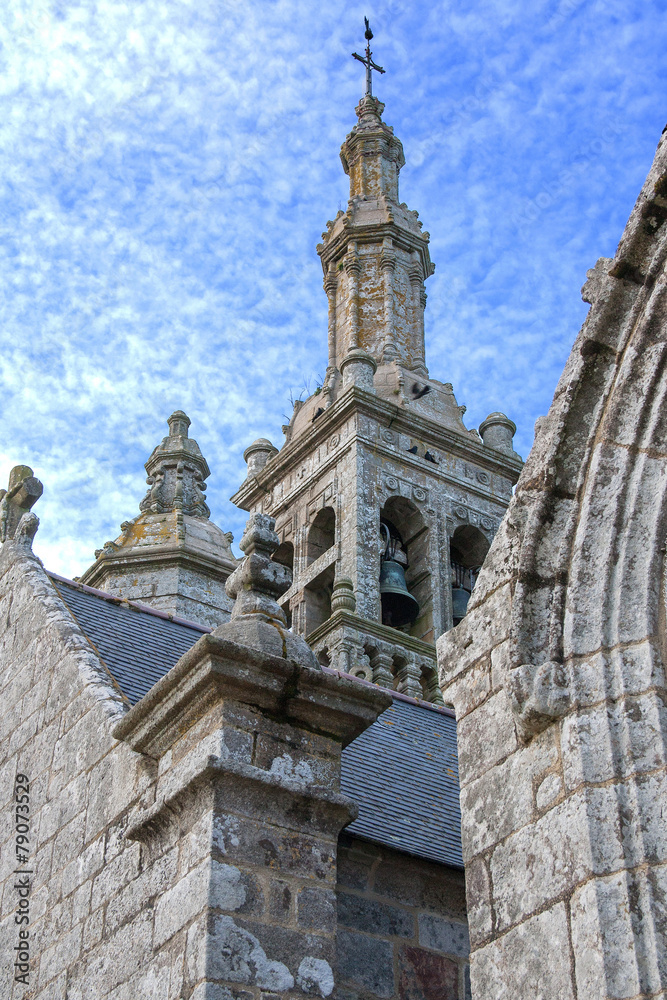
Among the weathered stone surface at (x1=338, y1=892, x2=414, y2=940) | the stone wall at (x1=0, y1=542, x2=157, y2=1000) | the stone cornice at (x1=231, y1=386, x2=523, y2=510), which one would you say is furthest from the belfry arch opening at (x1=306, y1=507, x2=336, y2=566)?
the weathered stone surface at (x1=338, y1=892, x2=414, y2=940)

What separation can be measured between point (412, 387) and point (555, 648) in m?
19.5

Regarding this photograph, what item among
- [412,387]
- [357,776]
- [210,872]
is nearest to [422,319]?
[412,387]

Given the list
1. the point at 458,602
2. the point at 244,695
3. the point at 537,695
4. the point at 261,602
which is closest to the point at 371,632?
the point at 458,602

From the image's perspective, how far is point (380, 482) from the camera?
2055cm

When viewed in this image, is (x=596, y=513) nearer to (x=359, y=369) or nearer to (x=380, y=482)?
(x=380, y=482)

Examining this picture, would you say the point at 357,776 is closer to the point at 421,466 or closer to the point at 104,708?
the point at 104,708

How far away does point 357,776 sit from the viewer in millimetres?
7062

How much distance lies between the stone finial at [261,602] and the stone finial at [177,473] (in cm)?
1152

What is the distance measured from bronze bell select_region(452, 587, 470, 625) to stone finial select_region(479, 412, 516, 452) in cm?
398

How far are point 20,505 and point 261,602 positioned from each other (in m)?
4.03

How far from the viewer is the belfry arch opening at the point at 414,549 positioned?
1975 cm

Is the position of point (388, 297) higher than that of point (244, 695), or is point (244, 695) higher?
point (388, 297)

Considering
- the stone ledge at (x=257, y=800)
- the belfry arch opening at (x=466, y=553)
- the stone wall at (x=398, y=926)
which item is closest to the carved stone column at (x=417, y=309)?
the belfry arch opening at (x=466, y=553)

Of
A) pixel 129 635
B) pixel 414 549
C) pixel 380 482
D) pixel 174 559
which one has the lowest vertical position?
pixel 129 635
